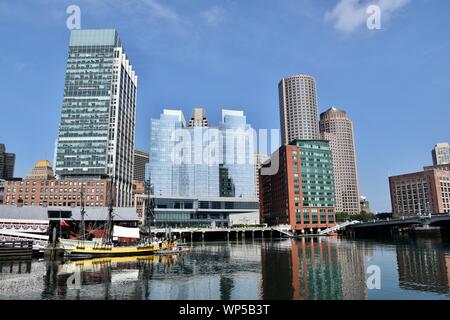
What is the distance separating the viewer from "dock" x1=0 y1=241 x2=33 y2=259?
260 ft

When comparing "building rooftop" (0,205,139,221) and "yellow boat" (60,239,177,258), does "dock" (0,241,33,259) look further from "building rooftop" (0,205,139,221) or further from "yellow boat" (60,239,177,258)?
"building rooftop" (0,205,139,221)

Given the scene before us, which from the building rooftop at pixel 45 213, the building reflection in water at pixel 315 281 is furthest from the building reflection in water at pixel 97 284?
the building rooftop at pixel 45 213

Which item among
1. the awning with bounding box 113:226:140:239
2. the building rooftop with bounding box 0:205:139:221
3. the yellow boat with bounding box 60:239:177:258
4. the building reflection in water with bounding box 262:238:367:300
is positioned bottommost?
the building reflection in water with bounding box 262:238:367:300

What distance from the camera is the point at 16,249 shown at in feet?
267

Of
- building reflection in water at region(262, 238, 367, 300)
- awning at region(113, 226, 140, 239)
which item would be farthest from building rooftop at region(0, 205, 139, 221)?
building reflection in water at region(262, 238, 367, 300)

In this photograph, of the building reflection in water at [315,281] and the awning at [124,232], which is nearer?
the building reflection in water at [315,281]

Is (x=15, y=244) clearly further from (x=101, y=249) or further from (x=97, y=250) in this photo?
(x=101, y=249)

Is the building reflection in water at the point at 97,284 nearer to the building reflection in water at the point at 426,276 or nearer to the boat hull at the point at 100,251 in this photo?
the boat hull at the point at 100,251

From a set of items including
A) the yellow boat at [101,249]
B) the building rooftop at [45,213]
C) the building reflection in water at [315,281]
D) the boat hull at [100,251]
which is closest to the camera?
the building reflection in water at [315,281]

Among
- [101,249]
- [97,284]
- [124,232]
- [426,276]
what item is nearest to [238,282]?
[97,284]

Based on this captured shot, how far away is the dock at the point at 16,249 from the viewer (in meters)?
79.2

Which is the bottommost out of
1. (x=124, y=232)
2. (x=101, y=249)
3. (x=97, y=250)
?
(x=97, y=250)
